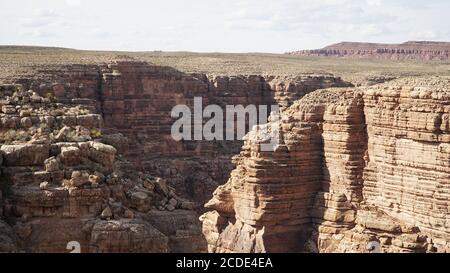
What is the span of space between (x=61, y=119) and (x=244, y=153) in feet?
53.5

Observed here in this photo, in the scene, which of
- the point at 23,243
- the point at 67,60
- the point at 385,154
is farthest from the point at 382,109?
the point at 67,60

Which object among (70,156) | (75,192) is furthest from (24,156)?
(75,192)

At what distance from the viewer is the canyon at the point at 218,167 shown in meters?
21.1

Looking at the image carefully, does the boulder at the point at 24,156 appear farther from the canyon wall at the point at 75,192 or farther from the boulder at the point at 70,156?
the boulder at the point at 70,156

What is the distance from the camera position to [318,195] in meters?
39.0

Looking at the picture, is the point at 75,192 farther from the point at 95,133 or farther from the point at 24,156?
the point at 95,133

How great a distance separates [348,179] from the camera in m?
37.9
